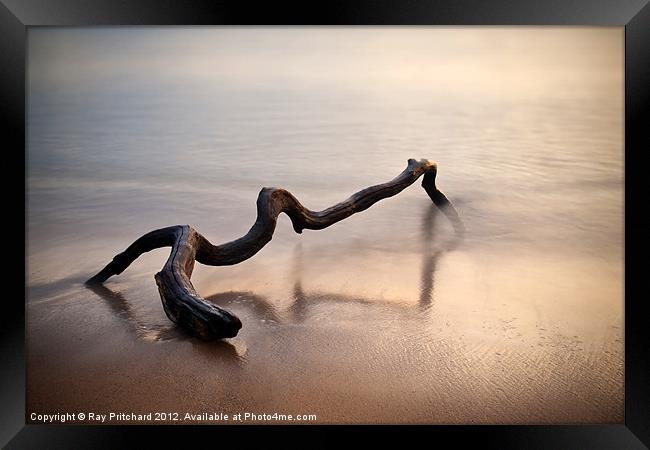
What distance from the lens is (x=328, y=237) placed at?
4016mm

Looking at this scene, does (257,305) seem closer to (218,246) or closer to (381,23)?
(218,246)

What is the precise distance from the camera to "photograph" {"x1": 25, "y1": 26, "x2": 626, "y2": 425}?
108 inches

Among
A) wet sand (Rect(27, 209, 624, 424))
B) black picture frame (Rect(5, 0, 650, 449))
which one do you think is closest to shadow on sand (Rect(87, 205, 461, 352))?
wet sand (Rect(27, 209, 624, 424))

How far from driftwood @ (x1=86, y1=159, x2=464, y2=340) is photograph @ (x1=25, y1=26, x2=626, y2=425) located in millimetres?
11

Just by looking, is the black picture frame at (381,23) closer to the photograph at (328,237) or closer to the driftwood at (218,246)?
the photograph at (328,237)

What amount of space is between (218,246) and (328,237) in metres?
0.89

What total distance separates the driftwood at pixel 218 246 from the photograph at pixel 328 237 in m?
0.01

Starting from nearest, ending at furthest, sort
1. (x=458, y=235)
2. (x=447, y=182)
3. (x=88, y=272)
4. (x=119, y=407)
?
1. (x=119, y=407)
2. (x=88, y=272)
3. (x=458, y=235)
4. (x=447, y=182)

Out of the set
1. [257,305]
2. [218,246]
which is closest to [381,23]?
[218,246]

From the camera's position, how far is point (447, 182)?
460 cm

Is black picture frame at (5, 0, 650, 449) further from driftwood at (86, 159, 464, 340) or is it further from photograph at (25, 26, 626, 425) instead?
driftwood at (86, 159, 464, 340)

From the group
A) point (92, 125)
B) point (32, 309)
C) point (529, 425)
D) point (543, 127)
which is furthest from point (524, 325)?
point (92, 125)

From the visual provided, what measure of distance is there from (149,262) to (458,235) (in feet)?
5.39

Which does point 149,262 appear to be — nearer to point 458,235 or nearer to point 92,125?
point 92,125
